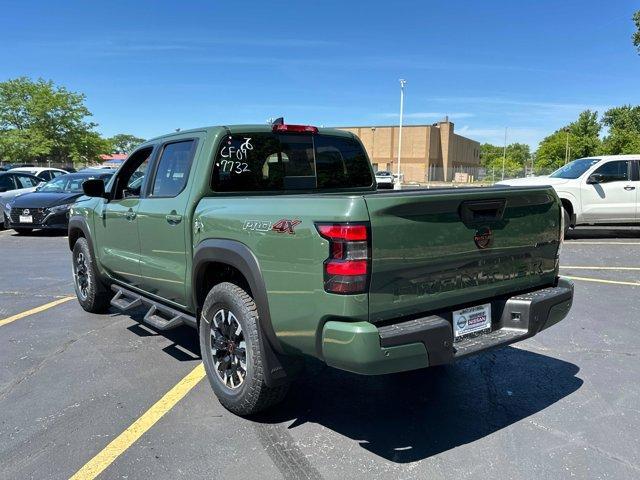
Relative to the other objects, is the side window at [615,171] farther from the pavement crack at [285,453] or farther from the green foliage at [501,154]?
the green foliage at [501,154]

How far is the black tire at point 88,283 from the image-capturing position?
582cm

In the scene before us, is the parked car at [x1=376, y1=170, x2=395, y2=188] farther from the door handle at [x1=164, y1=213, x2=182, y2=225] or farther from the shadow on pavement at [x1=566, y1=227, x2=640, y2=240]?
the door handle at [x1=164, y1=213, x2=182, y2=225]

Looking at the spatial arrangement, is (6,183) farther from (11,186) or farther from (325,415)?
(325,415)

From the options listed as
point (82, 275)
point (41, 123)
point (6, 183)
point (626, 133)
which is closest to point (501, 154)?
point (626, 133)

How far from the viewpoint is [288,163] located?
4.39m

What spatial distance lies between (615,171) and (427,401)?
1030cm

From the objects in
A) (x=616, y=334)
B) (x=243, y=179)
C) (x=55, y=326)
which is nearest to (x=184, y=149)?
(x=243, y=179)

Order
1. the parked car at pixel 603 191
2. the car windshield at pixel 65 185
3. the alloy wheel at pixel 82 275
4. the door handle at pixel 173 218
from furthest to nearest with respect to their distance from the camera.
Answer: the car windshield at pixel 65 185 < the parked car at pixel 603 191 < the alloy wheel at pixel 82 275 < the door handle at pixel 173 218

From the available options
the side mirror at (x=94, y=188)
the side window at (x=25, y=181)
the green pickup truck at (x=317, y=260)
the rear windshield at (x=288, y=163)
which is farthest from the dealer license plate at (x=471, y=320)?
the side window at (x=25, y=181)

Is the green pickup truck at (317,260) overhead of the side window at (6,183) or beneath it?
beneath

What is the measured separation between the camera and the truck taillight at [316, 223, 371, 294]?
8.86ft

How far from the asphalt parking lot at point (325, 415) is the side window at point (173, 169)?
1495 millimetres

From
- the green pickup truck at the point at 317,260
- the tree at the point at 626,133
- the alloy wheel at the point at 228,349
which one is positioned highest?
the tree at the point at 626,133

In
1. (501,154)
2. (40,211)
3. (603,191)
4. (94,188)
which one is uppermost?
(501,154)
